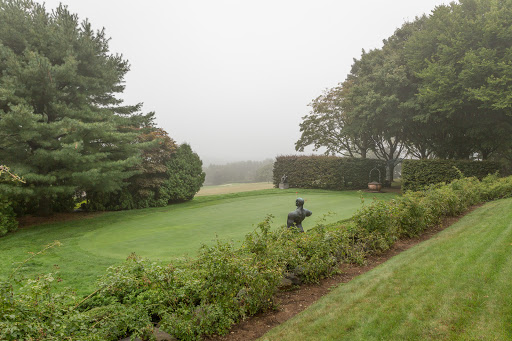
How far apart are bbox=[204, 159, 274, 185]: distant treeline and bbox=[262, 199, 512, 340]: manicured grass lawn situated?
47.6 m

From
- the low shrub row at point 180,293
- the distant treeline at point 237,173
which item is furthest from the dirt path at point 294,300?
the distant treeline at point 237,173

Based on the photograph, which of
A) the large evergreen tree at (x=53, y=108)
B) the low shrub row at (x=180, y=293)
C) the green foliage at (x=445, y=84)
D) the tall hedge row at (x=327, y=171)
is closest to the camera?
the low shrub row at (x=180, y=293)

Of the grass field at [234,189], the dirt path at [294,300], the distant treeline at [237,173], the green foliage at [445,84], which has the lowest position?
the dirt path at [294,300]

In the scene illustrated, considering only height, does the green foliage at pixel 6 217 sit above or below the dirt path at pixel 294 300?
above

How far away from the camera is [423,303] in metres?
3.20

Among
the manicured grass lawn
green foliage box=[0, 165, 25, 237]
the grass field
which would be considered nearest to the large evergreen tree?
green foliage box=[0, 165, 25, 237]

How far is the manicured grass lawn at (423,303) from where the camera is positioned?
2.73m

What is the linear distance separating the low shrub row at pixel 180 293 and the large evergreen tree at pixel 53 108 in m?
7.00

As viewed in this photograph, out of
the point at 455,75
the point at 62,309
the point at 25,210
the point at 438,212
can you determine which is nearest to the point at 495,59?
→ the point at 455,75

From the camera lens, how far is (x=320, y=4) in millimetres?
79000

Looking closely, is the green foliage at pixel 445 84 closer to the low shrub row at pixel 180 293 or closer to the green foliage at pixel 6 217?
the low shrub row at pixel 180 293

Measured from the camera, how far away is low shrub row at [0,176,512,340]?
7.55 ft

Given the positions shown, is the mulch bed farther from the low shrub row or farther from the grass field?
the grass field

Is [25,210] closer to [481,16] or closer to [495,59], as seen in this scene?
[495,59]
